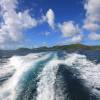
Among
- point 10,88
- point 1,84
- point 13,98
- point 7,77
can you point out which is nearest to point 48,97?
point 13,98

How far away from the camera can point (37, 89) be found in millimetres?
17078

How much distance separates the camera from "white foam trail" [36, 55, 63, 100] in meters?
15.9

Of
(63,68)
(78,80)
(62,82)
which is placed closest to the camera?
(62,82)

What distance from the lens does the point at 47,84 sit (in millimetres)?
18141

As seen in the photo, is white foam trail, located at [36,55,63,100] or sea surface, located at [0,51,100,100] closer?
white foam trail, located at [36,55,63,100]

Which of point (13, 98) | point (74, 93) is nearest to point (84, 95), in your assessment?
point (74, 93)

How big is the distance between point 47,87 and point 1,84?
14.6 ft

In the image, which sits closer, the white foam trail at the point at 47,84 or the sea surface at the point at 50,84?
the white foam trail at the point at 47,84

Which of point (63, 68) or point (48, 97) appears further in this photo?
point (63, 68)

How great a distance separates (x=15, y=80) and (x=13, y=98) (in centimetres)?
381

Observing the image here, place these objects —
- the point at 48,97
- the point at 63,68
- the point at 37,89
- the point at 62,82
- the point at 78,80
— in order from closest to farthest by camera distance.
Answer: the point at 48,97 < the point at 37,89 < the point at 62,82 < the point at 78,80 < the point at 63,68

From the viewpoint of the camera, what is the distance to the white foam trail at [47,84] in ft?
52.2

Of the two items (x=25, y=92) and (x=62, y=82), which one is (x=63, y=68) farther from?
(x=25, y=92)

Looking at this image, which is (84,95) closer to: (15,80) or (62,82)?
(62,82)
